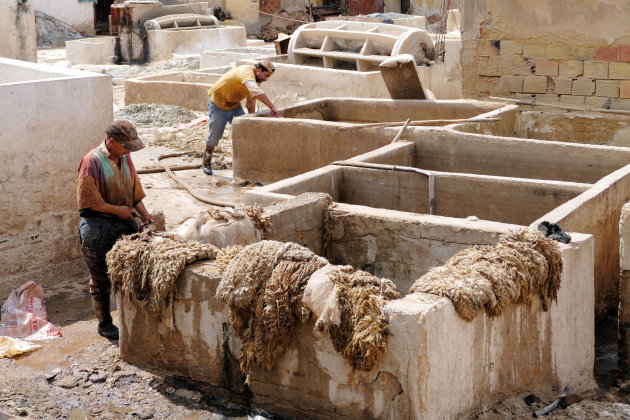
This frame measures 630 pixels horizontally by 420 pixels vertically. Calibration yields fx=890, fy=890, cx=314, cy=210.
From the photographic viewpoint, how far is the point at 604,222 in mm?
7152

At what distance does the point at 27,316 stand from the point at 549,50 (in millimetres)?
7529

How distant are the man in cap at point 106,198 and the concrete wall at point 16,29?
21.1 feet

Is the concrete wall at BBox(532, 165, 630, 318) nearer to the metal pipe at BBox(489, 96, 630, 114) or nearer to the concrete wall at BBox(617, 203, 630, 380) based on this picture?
the concrete wall at BBox(617, 203, 630, 380)

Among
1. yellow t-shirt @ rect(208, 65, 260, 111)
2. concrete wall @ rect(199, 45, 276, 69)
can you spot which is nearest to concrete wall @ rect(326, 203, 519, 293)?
yellow t-shirt @ rect(208, 65, 260, 111)

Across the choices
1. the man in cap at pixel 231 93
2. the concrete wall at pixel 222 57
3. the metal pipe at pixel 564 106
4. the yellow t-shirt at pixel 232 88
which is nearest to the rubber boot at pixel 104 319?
the man in cap at pixel 231 93

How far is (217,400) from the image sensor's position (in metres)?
5.51

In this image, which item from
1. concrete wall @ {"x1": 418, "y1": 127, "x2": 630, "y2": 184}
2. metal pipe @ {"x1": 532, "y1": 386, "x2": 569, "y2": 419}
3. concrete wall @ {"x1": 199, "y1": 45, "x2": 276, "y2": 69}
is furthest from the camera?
concrete wall @ {"x1": 199, "y1": 45, "x2": 276, "y2": 69}

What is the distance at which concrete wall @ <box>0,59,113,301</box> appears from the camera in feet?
24.5

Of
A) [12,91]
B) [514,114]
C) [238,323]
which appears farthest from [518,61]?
[238,323]

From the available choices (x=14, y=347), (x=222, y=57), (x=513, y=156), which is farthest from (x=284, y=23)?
(x=14, y=347)

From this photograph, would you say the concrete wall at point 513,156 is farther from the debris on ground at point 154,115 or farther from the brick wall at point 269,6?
the brick wall at point 269,6

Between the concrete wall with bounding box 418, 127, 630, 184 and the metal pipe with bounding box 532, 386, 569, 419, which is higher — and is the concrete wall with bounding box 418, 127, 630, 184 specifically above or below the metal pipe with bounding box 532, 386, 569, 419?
above

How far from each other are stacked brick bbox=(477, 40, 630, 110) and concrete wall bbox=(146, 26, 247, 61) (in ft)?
46.2

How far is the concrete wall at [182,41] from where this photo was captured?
80.9 feet
